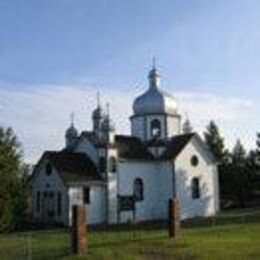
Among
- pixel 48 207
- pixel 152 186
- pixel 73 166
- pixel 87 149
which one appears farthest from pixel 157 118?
pixel 48 207

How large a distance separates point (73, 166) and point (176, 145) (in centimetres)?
947

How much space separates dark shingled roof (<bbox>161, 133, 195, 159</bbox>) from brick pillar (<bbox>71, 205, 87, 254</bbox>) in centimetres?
2692

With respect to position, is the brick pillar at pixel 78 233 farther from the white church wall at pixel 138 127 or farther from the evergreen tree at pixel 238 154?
the evergreen tree at pixel 238 154

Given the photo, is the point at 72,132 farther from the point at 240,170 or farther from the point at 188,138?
the point at 240,170

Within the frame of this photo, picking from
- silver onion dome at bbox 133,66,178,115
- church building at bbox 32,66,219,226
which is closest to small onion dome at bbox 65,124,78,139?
church building at bbox 32,66,219,226

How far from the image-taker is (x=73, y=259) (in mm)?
28469

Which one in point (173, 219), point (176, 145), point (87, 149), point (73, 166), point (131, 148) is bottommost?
point (173, 219)

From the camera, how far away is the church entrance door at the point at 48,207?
175 ft

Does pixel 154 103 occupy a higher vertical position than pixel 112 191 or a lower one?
higher

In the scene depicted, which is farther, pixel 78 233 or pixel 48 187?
pixel 48 187

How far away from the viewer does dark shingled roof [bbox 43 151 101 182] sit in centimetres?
5188

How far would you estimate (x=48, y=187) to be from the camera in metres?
53.8

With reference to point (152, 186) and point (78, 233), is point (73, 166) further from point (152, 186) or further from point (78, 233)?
point (78, 233)

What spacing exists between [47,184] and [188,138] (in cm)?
1207
